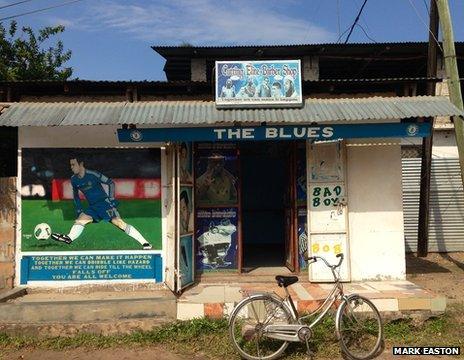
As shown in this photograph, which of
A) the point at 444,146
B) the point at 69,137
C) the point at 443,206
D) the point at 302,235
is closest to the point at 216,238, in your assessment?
the point at 302,235

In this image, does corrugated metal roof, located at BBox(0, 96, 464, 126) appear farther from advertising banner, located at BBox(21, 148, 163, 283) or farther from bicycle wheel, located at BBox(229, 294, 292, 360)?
bicycle wheel, located at BBox(229, 294, 292, 360)

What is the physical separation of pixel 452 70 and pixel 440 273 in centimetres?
413

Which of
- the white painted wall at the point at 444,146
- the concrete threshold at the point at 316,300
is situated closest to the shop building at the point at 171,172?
the concrete threshold at the point at 316,300

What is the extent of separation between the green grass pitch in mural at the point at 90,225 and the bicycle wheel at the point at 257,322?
2.65 metres

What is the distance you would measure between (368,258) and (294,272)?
1392 millimetres

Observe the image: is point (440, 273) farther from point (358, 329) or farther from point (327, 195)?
point (358, 329)


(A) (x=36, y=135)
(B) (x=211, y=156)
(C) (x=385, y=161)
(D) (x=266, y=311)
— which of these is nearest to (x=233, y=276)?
(B) (x=211, y=156)

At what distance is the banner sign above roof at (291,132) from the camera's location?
22.5ft

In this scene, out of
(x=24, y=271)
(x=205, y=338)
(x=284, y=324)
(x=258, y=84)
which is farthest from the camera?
(x=24, y=271)

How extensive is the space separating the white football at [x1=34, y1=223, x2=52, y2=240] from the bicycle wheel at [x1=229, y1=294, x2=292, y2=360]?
375cm

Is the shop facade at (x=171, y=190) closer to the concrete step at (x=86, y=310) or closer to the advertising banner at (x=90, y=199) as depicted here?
the advertising banner at (x=90, y=199)

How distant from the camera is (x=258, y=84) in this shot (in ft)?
23.3

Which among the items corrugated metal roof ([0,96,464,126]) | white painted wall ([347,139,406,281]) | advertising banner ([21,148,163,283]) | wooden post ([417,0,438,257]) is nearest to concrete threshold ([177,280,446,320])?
white painted wall ([347,139,406,281])

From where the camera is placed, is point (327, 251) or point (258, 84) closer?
point (258, 84)
